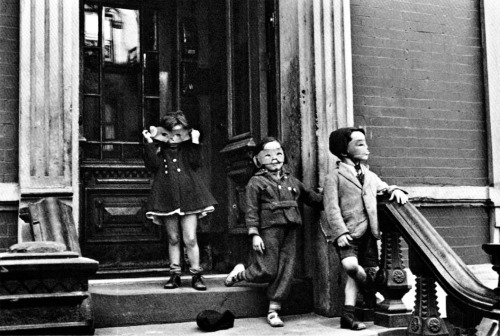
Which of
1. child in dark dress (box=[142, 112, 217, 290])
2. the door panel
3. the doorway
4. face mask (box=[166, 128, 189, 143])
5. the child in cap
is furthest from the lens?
the doorway

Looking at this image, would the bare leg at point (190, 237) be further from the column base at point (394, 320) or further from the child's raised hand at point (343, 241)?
the column base at point (394, 320)

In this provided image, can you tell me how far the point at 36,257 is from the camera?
4.16 meters

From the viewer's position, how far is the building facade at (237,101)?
5.16 meters

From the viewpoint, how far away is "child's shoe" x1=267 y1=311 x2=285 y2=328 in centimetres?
506

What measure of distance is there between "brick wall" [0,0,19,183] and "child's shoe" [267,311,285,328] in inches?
92.1

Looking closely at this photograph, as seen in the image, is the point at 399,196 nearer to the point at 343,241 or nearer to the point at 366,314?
the point at 343,241

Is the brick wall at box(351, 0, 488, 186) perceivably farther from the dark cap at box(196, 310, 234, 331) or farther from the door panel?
the dark cap at box(196, 310, 234, 331)

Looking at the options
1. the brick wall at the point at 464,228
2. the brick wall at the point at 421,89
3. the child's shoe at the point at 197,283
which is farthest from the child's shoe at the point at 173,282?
the brick wall at the point at 464,228

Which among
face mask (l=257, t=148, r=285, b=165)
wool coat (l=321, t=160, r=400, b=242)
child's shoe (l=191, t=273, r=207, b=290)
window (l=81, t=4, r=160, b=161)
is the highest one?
window (l=81, t=4, r=160, b=161)

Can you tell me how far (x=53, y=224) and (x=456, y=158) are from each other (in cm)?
412

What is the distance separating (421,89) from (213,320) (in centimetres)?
327

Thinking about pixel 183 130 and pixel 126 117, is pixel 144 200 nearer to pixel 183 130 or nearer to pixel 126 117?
pixel 126 117

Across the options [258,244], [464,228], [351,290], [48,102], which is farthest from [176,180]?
[464,228]

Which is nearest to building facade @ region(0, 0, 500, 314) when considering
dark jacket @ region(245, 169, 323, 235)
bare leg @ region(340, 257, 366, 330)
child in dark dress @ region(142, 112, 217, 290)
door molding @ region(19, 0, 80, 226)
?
door molding @ region(19, 0, 80, 226)
